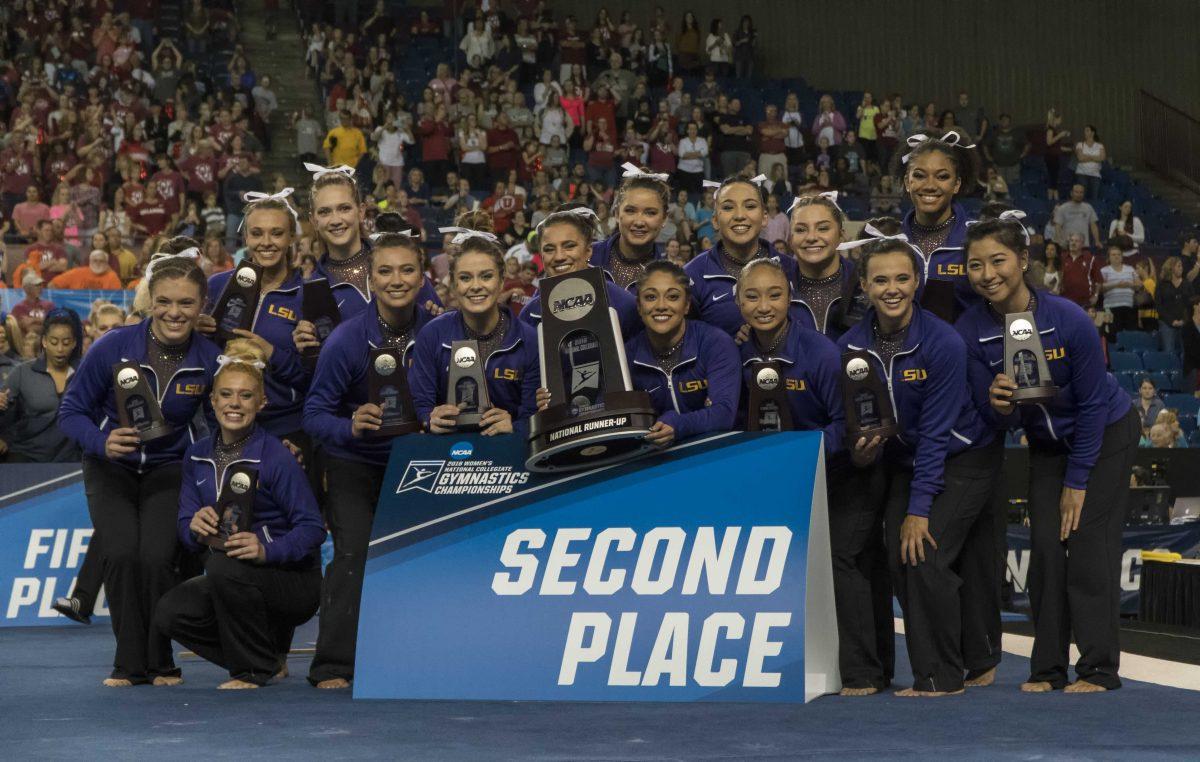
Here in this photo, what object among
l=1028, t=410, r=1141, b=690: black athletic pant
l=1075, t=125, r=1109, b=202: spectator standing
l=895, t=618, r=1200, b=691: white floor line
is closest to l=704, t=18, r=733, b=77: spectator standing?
l=1075, t=125, r=1109, b=202: spectator standing

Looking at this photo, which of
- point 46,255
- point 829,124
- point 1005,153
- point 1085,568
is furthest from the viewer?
point 1005,153

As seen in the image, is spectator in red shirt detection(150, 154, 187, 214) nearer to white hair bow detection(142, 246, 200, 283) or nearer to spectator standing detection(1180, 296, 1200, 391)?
white hair bow detection(142, 246, 200, 283)

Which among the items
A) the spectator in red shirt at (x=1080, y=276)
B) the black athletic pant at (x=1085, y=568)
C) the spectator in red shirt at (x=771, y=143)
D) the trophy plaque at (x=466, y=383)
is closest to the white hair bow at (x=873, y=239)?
the black athletic pant at (x=1085, y=568)

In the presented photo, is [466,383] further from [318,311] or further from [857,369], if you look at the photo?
[857,369]

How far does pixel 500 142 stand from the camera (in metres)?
19.6

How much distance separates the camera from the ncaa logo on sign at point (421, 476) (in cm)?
632

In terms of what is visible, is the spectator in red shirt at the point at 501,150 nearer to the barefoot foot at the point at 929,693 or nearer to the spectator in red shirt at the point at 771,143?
the spectator in red shirt at the point at 771,143

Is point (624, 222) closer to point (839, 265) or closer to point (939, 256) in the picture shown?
point (839, 265)

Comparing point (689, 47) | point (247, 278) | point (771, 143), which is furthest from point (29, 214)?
point (689, 47)

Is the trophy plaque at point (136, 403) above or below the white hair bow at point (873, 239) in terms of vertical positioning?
below

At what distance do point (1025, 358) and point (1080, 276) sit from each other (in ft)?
43.8

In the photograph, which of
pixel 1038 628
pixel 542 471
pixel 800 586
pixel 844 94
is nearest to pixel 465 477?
pixel 542 471

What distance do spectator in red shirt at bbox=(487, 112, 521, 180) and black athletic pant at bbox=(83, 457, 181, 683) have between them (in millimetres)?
13012

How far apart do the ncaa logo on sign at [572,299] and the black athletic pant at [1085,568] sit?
2091 mm
